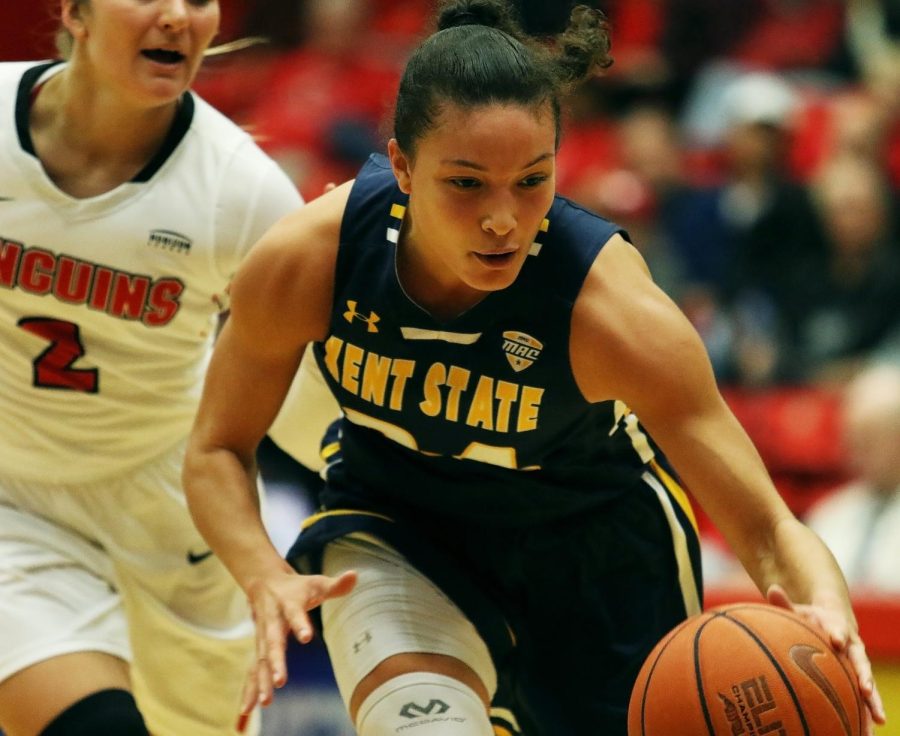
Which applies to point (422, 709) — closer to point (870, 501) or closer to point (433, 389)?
point (433, 389)

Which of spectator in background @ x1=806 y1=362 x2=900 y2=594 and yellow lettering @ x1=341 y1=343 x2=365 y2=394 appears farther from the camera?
spectator in background @ x1=806 y1=362 x2=900 y2=594

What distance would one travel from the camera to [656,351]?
10.7 ft

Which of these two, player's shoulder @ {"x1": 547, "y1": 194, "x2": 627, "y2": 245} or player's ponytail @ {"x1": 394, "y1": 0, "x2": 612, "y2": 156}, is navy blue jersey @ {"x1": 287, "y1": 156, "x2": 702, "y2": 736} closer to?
player's shoulder @ {"x1": 547, "y1": 194, "x2": 627, "y2": 245}

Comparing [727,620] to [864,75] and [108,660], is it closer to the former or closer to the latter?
[108,660]

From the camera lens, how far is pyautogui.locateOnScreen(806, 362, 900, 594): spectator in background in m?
5.81

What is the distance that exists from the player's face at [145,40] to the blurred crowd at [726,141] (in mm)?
2672

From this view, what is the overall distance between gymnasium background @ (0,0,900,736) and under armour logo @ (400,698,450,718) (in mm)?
2099

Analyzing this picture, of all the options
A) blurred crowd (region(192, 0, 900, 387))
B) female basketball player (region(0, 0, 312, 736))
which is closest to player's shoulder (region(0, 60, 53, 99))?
female basketball player (region(0, 0, 312, 736))

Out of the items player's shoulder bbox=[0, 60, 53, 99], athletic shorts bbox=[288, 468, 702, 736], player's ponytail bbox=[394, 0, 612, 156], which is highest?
player's ponytail bbox=[394, 0, 612, 156]

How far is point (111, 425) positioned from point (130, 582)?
447 mm

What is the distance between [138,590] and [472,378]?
145 cm

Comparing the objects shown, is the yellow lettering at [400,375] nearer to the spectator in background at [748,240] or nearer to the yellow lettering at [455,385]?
the yellow lettering at [455,385]

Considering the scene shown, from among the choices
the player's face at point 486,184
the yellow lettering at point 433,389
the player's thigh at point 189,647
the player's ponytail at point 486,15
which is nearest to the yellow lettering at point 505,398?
the yellow lettering at point 433,389

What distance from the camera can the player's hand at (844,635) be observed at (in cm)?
296
